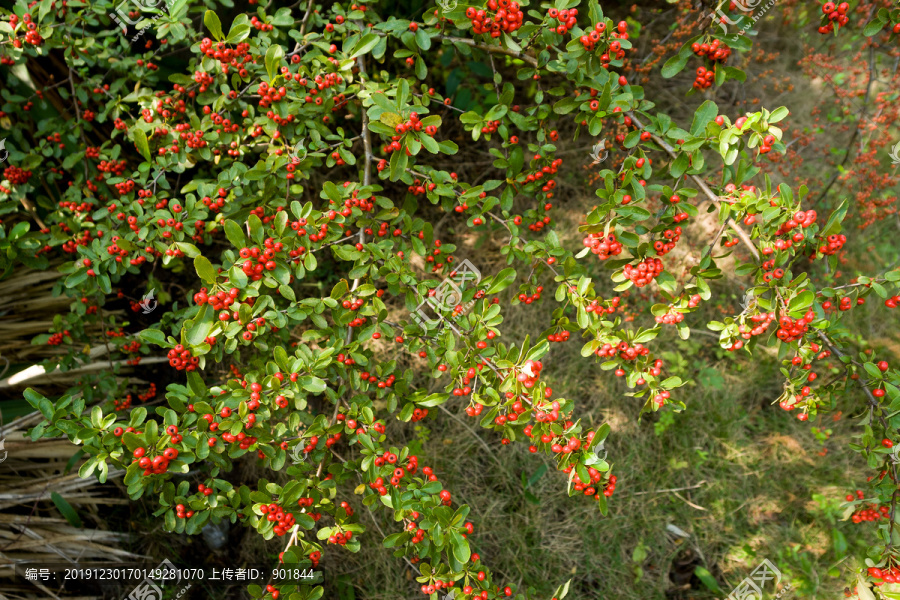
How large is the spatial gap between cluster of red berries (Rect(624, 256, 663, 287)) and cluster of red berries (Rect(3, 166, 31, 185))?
86.8 inches

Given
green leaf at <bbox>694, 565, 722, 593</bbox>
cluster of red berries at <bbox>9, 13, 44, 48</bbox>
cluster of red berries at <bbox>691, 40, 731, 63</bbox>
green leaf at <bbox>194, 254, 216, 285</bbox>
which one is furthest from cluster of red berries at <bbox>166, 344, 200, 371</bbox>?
green leaf at <bbox>694, 565, 722, 593</bbox>

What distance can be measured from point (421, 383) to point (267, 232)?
57.3 inches

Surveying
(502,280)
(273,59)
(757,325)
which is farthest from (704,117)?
(273,59)

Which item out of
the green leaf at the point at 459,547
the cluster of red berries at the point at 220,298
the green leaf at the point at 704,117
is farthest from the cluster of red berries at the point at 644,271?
the cluster of red berries at the point at 220,298

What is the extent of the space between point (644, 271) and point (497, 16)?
84 cm

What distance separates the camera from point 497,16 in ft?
4.94

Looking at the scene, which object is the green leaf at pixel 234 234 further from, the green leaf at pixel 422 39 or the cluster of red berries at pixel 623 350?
the cluster of red berries at pixel 623 350

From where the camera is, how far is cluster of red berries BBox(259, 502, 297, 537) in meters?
1.51

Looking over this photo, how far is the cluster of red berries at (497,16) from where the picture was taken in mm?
1499

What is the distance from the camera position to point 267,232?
1.59m

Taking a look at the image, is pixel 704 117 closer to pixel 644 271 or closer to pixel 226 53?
pixel 644 271

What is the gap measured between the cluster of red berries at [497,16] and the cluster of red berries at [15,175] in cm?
176

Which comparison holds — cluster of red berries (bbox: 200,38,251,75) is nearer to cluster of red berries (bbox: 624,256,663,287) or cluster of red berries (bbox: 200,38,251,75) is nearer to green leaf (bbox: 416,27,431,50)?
green leaf (bbox: 416,27,431,50)

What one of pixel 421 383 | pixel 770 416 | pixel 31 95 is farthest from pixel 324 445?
pixel 770 416
